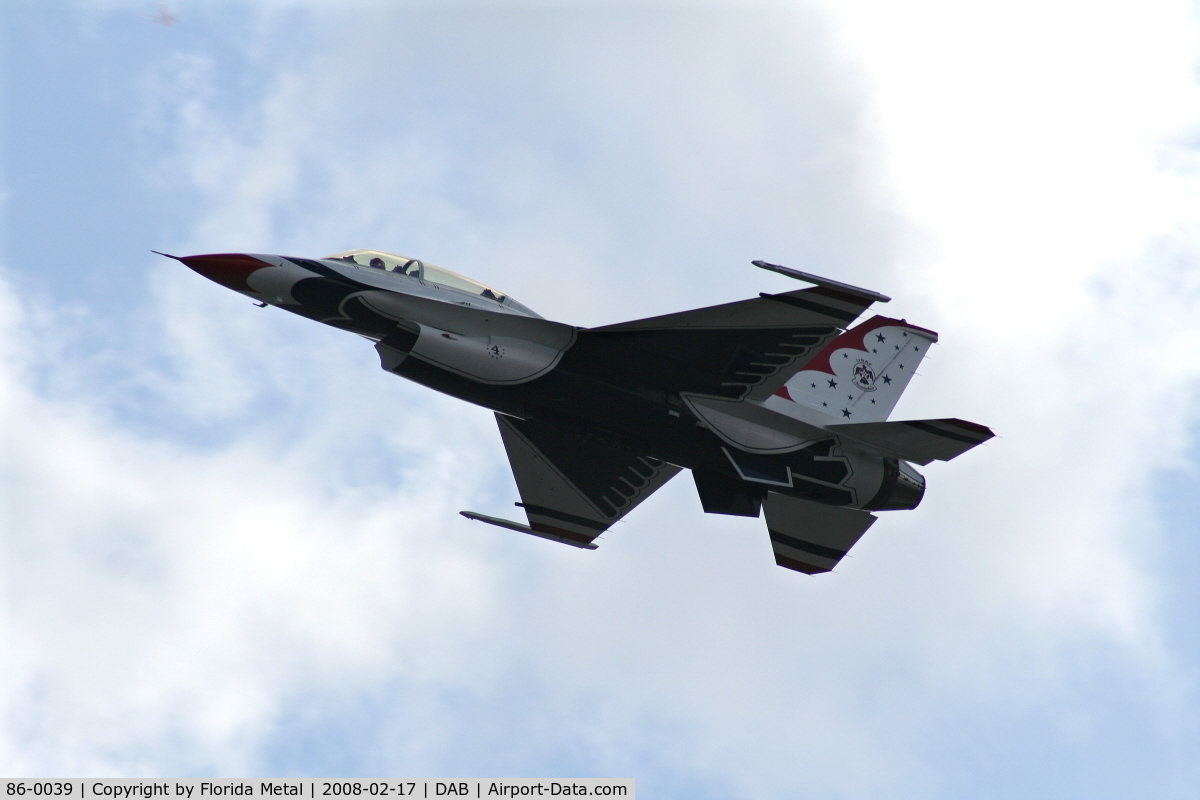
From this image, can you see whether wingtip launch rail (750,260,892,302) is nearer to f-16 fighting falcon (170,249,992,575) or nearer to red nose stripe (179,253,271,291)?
f-16 fighting falcon (170,249,992,575)

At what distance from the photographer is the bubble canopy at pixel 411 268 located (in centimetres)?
2133

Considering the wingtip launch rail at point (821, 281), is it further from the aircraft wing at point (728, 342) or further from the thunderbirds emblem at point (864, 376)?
the thunderbirds emblem at point (864, 376)

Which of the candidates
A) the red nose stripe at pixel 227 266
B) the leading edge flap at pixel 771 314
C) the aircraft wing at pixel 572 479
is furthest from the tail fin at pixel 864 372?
the red nose stripe at pixel 227 266

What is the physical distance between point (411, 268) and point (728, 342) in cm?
601

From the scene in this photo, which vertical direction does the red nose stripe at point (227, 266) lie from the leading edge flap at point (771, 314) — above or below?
above

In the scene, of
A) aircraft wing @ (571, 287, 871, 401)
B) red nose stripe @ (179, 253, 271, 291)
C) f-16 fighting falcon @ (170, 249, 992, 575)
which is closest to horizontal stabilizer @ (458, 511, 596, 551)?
f-16 fighting falcon @ (170, 249, 992, 575)

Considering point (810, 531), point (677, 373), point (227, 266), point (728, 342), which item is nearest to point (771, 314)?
point (728, 342)

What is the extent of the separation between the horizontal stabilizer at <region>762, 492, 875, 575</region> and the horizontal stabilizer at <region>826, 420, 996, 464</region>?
256 centimetres

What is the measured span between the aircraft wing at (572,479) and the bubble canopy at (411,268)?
16.0ft

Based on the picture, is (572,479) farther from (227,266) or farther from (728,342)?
(227,266)

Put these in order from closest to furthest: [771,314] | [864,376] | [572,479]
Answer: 1. [771,314]
2. [864,376]
3. [572,479]

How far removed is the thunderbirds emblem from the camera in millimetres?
25031

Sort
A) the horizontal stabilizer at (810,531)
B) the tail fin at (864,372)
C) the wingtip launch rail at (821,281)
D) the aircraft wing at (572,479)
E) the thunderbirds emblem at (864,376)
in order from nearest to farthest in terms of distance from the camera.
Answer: the wingtip launch rail at (821,281)
the tail fin at (864,372)
the thunderbirds emblem at (864,376)
the horizontal stabilizer at (810,531)
the aircraft wing at (572,479)

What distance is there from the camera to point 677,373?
2198cm
